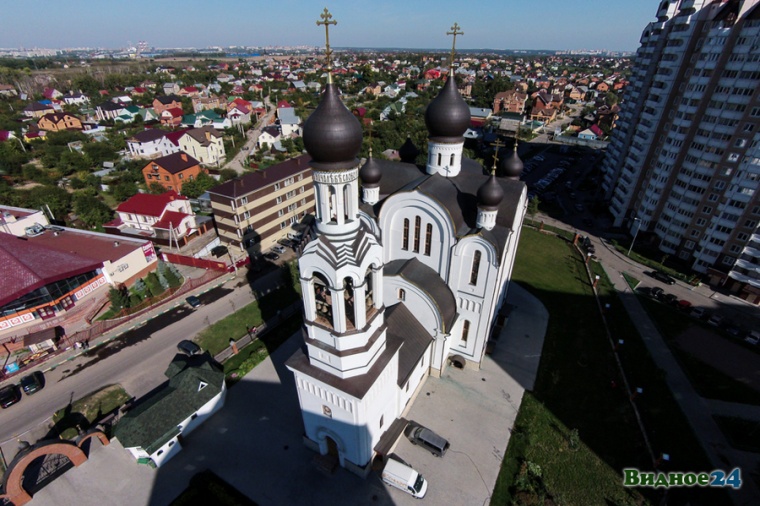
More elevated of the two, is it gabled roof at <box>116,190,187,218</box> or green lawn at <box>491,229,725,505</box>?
gabled roof at <box>116,190,187,218</box>

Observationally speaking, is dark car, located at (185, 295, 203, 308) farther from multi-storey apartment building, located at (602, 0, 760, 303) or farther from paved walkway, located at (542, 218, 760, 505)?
multi-storey apartment building, located at (602, 0, 760, 303)

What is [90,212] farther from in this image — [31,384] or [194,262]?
[31,384]

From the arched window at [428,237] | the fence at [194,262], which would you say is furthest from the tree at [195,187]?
the arched window at [428,237]

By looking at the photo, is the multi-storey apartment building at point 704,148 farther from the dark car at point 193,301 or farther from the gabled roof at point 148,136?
the gabled roof at point 148,136

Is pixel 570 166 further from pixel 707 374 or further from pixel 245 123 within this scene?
pixel 245 123

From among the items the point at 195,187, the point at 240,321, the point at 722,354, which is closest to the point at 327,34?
the point at 240,321

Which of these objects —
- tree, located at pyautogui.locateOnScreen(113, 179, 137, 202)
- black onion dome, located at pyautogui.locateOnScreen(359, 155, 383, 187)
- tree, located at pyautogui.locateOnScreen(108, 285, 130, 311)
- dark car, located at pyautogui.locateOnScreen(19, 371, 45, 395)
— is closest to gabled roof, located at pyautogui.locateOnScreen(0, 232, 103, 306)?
tree, located at pyautogui.locateOnScreen(108, 285, 130, 311)
